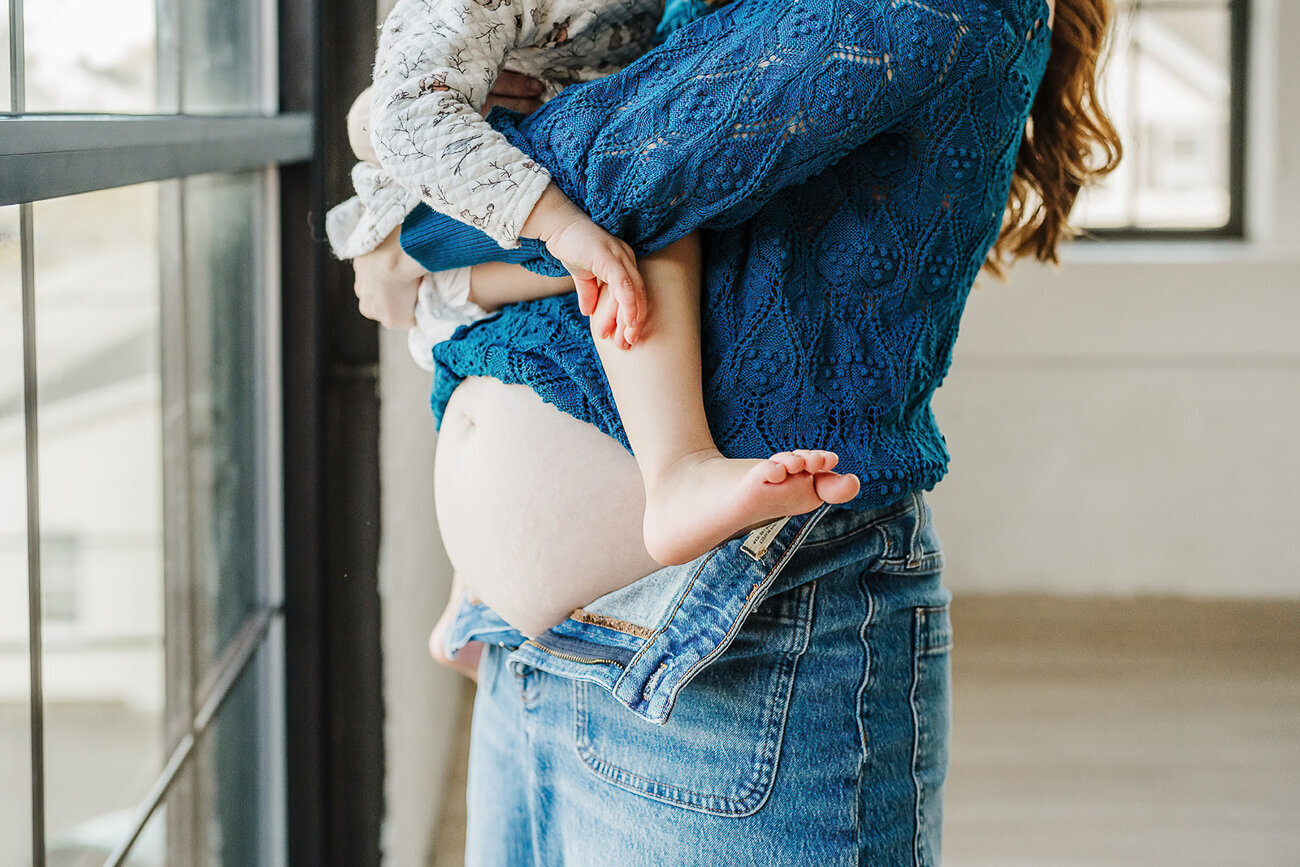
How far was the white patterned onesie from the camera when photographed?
27.9 inches

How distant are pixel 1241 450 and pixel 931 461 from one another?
2997mm

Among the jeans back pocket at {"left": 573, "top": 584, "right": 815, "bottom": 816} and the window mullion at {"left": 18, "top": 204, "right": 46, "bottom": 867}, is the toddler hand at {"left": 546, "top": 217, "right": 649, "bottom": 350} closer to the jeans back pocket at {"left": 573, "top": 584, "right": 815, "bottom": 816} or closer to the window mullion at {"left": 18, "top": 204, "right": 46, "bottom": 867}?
the jeans back pocket at {"left": 573, "top": 584, "right": 815, "bottom": 816}

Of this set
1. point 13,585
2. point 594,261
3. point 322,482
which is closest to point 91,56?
point 13,585

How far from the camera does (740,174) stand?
65cm

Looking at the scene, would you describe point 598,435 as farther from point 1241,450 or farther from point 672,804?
point 1241,450

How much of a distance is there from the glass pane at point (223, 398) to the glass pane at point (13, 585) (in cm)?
40

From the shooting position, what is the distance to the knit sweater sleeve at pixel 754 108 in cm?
64

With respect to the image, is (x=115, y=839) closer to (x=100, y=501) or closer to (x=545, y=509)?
(x=100, y=501)

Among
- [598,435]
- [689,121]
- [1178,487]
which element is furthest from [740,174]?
[1178,487]

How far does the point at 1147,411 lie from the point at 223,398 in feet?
9.09

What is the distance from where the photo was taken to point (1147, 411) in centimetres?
335

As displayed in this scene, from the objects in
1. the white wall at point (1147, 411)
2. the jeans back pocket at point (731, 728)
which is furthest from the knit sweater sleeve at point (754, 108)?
the white wall at point (1147, 411)

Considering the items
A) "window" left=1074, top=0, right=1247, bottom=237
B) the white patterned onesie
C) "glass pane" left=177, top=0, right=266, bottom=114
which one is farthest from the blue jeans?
"window" left=1074, top=0, right=1247, bottom=237

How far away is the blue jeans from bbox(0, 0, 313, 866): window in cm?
38
